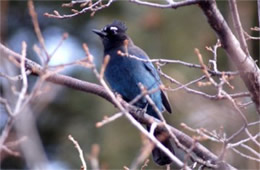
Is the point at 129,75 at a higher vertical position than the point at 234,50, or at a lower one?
lower

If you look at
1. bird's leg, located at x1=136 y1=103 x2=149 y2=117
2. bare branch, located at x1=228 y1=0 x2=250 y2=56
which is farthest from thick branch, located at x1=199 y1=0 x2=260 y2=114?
bird's leg, located at x1=136 y1=103 x2=149 y2=117

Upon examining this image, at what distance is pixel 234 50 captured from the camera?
4266 millimetres

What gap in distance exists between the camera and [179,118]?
39.3 feet

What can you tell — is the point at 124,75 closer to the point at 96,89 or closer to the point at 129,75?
the point at 129,75

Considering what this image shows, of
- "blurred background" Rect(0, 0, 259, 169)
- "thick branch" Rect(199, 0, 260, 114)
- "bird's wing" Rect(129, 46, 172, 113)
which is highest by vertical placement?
"thick branch" Rect(199, 0, 260, 114)

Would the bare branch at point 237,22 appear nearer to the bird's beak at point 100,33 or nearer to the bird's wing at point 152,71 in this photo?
Result: the bird's wing at point 152,71

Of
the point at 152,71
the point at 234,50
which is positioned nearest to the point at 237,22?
the point at 234,50

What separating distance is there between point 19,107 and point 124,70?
3577 mm

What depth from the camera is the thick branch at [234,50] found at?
13.8ft

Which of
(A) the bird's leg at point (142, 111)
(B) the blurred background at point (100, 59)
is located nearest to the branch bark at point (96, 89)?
(A) the bird's leg at point (142, 111)

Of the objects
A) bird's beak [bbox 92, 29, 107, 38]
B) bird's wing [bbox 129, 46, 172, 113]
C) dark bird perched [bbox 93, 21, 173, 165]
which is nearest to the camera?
dark bird perched [bbox 93, 21, 173, 165]

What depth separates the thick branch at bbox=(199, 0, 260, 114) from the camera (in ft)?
13.8

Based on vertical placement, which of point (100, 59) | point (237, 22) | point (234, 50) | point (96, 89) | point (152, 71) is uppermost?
point (237, 22)

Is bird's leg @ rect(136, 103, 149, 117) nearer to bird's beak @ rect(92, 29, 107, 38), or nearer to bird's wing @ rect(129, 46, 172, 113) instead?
bird's wing @ rect(129, 46, 172, 113)
